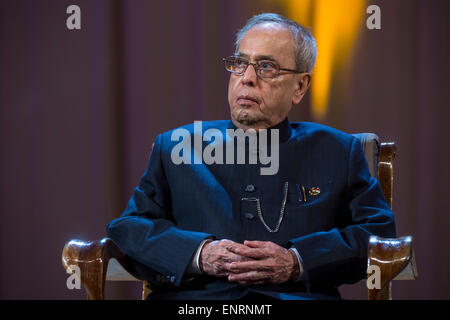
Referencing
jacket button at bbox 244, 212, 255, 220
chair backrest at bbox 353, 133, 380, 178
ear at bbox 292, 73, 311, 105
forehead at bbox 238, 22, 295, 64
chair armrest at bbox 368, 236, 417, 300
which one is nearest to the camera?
chair armrest at bbox 368, 236, 417, 300

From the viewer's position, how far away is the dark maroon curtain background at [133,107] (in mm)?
2869

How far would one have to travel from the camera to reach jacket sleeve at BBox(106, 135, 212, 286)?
1.80m

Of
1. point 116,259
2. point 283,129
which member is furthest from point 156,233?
point 283,129

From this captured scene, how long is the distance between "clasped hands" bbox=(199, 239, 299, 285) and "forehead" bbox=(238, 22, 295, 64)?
2.23 feet

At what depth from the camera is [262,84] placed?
2.00 metres

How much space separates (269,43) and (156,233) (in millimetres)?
774

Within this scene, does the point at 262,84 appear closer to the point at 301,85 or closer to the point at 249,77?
the point at 249,77

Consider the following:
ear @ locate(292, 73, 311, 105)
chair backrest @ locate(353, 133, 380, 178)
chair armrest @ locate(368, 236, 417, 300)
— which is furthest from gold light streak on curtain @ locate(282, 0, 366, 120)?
chair armrest @ locate(368, 236, 417, 300)

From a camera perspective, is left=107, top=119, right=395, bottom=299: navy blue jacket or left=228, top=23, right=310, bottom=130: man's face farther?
left=228, top=23, right=310, bottom=130: man's face

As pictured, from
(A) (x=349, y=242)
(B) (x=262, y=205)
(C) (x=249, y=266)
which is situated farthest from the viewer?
(B) (x=262, y=205)

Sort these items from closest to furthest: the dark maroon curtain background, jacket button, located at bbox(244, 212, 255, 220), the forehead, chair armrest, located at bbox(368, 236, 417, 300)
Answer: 1. chair armrest, located at bbox(368, 236, 417, 300)
2. jacket button, located at bbox(244, 212, 255, 220)
3. the forehead
4. the dark maroon curtain background

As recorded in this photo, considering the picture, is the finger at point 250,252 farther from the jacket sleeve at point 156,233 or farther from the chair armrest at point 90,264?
the chair armrest at point 90,264

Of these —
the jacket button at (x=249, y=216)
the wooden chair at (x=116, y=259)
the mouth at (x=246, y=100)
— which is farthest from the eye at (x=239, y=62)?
the wooden chair at (x=116, y=259)

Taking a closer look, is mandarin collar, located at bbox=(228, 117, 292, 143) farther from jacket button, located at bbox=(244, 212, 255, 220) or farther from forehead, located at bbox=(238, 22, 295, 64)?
jacket button, located at bbox=(244, 212, 255, 220)
